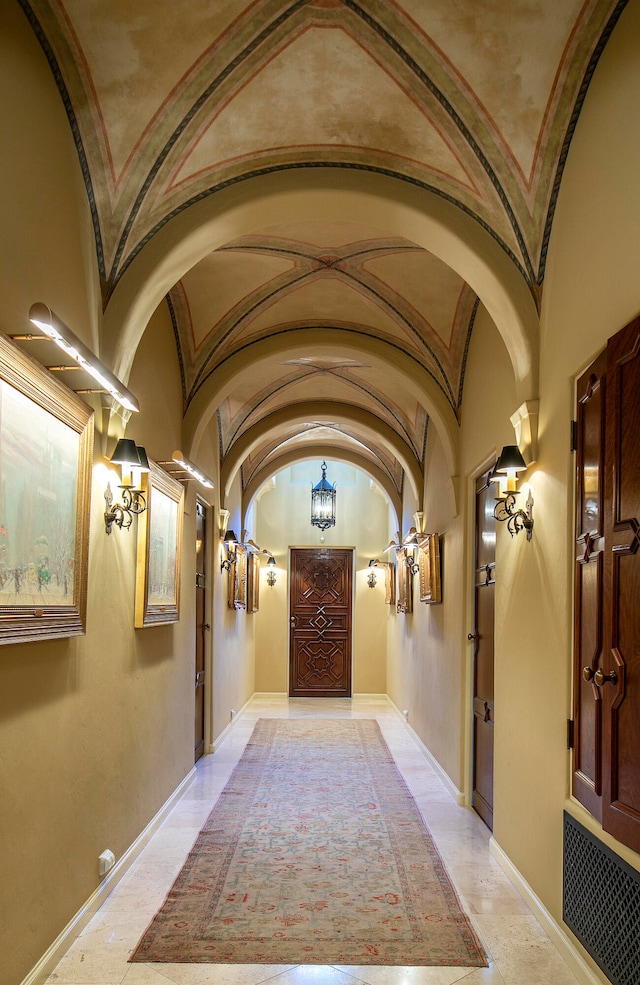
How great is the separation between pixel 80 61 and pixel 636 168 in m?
2.42

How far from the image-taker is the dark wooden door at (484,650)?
544 centimetres

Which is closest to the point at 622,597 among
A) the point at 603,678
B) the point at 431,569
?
the point at 603,678

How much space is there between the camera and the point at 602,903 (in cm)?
292

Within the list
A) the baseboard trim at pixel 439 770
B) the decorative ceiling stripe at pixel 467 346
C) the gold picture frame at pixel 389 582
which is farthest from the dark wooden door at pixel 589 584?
the gold picture frame at pixel 389 582

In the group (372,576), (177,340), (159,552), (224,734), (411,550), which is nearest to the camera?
(159,552)

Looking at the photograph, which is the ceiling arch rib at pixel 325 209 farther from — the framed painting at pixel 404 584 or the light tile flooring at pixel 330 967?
the framed painting at pixel 404 584

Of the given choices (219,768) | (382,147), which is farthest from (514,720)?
(219,768)

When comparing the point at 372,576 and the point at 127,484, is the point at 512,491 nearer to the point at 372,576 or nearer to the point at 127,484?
the point at 127,484

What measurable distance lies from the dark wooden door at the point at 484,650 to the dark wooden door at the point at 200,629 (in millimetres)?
2951

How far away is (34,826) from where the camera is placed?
9.87 ft

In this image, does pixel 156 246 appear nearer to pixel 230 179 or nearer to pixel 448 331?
pixel 230 179

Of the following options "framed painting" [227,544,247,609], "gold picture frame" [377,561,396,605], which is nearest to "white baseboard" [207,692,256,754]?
"framed painting" [227,544,247,609]

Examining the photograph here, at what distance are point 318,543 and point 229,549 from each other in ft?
17.3

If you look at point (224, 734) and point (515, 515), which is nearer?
point (515, 515)
